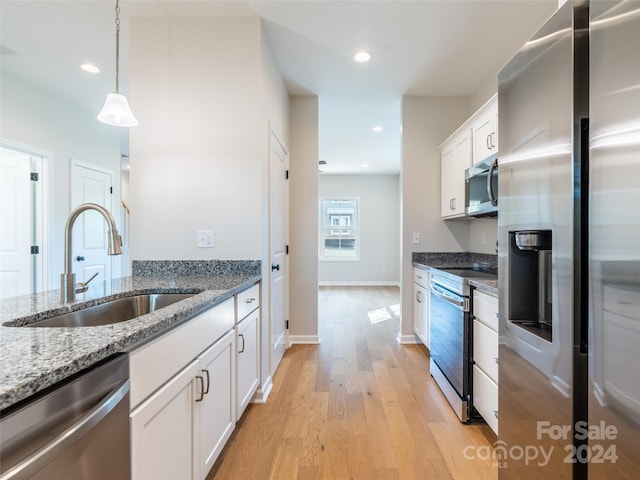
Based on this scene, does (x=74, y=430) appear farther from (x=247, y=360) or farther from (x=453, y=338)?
(x=453, y=338)

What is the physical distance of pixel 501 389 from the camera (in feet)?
4.18

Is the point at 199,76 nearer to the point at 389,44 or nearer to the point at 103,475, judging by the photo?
the point at 389,44

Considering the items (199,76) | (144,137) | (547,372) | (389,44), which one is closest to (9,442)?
(547,372)

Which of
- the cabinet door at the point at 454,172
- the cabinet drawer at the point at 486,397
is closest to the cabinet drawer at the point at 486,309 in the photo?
the cabinet drawer at the point at 486,397

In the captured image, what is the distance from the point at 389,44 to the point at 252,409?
2976 millimetres

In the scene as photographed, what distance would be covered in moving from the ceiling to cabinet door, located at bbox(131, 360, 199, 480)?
2.02m

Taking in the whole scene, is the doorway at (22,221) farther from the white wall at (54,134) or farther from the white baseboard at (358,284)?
the white baseboard at (358,284)

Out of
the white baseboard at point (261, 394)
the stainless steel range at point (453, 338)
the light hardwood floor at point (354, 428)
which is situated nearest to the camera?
the light hardwood floor at point (354, 428)

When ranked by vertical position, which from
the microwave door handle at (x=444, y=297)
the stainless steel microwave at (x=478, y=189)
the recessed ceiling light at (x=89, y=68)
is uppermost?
the recessed ceiling light at (x=89, y=68)

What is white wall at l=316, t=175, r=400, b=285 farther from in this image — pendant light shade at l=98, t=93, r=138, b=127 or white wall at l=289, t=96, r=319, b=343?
pendant light shade at l=98, t=93, r=138, b=127

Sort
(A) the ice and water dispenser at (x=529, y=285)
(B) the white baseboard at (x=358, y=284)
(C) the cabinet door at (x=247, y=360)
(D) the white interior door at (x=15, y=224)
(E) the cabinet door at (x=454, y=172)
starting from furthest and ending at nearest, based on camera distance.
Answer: (B) the white baseboard at (x=358, y=284)
(D) the white interior door at (x=15, y=224)
(E) the cabinet door at (x=454, y=172)
(C) the cabinet door at (x=247, y=360)
(A) the ice and water dispenser at (x=529, y=285)

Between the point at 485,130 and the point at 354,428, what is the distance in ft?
7.55

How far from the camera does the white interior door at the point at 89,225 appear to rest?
3797 millimetres

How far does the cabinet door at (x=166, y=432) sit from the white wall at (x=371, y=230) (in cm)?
649
